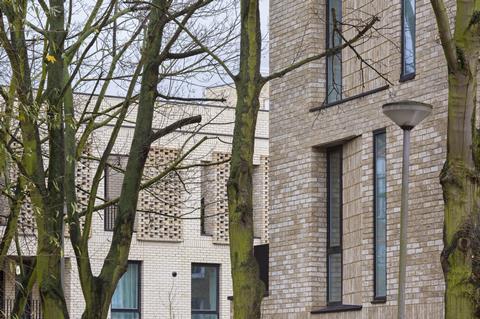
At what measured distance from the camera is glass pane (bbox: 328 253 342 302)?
24000mm

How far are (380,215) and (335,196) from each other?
5.53 feet

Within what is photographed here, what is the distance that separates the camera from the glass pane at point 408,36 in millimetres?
22203

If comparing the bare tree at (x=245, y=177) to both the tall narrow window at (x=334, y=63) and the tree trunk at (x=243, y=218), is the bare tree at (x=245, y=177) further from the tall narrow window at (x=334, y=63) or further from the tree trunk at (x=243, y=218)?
the tall narrow window at (x=334, y=63)

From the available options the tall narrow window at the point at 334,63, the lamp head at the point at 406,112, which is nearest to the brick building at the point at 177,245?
the tall narrow window at the point at 334,63

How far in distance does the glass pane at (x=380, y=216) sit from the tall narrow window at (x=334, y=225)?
4.53 feet

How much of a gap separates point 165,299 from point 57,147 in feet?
95.7

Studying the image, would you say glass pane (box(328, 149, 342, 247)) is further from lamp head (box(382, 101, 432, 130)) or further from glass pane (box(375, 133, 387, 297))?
lamp head (box(382, 101, 432, 130))

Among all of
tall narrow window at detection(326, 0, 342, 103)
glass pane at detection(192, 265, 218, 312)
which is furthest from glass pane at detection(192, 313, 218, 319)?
tall narrow window at detection(326, 0, 342, 103)

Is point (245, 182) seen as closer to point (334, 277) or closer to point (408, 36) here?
point (408, 36)

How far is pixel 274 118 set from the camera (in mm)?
25500

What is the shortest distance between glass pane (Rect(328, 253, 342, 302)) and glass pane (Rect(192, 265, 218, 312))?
23.2 m

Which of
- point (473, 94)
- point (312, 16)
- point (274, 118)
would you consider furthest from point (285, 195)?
point (473, 94)

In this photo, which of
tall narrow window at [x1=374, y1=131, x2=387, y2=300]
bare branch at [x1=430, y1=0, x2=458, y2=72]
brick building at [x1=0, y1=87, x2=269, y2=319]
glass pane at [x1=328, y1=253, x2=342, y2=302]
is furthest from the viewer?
brick building at [x1=0, y1=87, x2=269, y2=319]

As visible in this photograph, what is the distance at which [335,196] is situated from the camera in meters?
24.2
